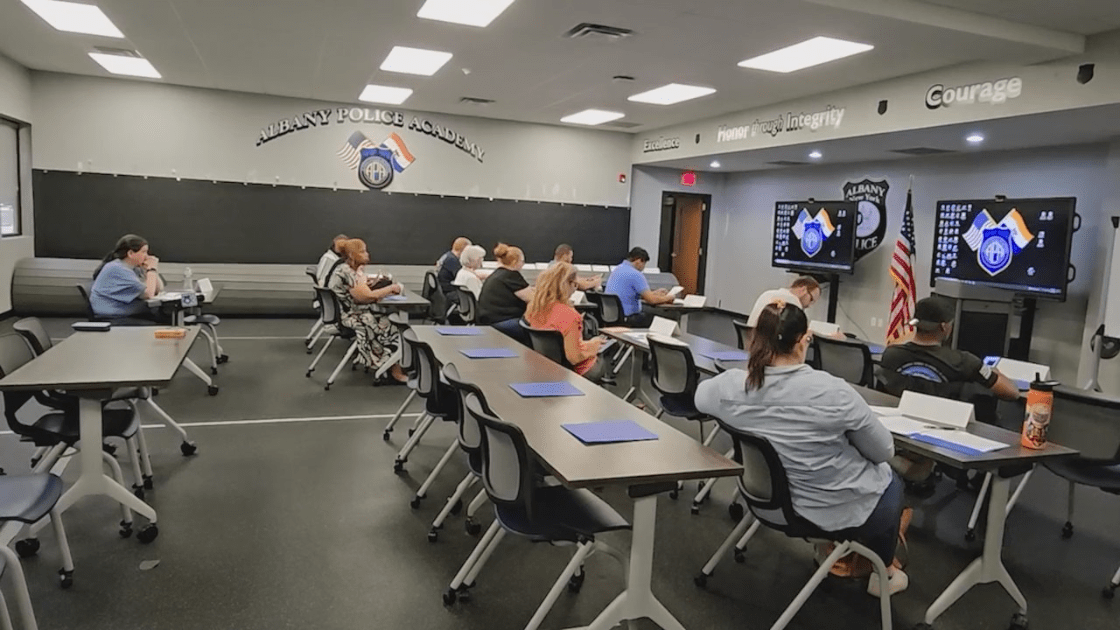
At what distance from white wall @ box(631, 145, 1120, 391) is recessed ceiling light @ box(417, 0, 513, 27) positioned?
559 cm

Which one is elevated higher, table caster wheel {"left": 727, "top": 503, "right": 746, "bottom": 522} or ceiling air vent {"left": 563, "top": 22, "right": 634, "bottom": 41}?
ceiling air vent {"left": 563, "top": 22, "right": 634, "bottom": 41}

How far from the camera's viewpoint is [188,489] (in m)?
3.88

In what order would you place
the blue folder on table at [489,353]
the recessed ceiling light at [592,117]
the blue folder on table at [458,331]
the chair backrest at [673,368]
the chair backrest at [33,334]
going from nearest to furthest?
the chair backrest at [33,334], the blue folder on table at [489,353], the chair backrest at [673,368], the blue folder on table at [458,331], the recessed ceiling light at [592,117]

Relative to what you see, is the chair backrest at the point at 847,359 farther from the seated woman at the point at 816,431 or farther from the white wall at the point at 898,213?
the white wall at the point at 898,213

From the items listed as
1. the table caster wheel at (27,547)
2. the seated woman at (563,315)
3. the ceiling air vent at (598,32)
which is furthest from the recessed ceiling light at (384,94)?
the table caster wheel at (27,547)

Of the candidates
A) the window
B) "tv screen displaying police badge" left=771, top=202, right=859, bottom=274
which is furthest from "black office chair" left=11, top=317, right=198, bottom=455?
A: "tv screen displaying police badge" left=771, top=202, right=859, bottom=274

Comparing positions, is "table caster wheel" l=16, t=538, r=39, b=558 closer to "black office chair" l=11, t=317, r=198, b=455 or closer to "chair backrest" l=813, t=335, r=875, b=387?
"black office chair" l=11, t=317, r=198, b=455

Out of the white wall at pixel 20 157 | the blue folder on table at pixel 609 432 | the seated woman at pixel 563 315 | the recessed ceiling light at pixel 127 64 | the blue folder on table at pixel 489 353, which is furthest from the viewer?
the white wall at pixel 20 157

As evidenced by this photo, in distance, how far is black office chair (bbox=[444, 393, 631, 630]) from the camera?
7.75 ft

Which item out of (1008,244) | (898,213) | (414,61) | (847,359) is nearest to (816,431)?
(847,359)

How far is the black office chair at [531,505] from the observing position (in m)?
2.36

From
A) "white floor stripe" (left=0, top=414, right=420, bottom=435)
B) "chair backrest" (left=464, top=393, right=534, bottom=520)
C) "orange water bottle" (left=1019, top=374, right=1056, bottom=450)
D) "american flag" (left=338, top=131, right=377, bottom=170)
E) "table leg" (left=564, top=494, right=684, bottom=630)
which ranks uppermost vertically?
"american flag" (left=338, top=131, right=377, bottom=170)

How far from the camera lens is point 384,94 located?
9.40 meters

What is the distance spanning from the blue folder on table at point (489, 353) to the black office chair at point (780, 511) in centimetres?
162
